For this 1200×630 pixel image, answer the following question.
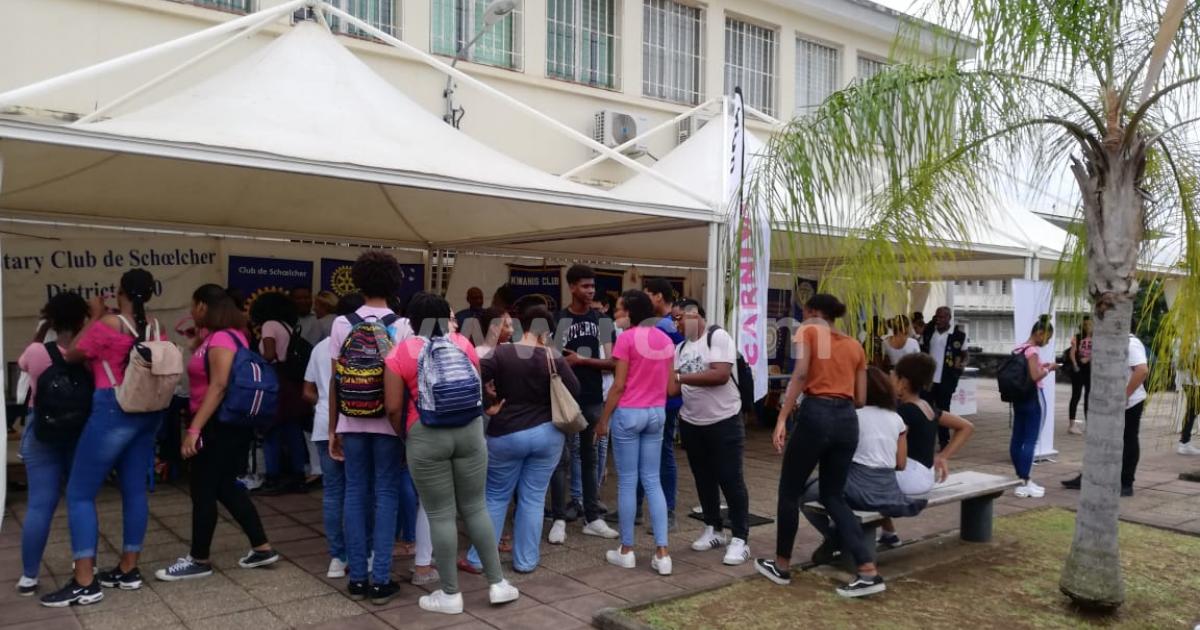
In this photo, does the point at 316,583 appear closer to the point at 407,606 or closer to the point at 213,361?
the point at 407,606

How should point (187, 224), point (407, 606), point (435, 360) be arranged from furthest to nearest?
point (187, 224)
point (407, 606)
point (435, 360)

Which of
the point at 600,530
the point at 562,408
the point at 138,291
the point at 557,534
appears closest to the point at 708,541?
the point at 600,530

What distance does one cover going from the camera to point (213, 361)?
4.46 metres

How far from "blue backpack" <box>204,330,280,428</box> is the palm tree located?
10.1 feet

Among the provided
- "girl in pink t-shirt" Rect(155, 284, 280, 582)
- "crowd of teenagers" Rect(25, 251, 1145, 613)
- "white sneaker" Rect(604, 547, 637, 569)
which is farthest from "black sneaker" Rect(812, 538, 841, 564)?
"girl in pink t-shirt" Rect(155, 284, 280, 582)

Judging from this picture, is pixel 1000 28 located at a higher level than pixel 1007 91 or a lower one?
higher

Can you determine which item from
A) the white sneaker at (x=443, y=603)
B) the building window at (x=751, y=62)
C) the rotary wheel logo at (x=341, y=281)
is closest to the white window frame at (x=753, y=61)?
the building window at (x=751, y=62)

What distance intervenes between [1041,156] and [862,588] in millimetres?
2701

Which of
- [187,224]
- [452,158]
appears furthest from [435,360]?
[187,224]

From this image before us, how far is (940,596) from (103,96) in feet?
29.0

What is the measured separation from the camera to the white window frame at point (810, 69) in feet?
47.7

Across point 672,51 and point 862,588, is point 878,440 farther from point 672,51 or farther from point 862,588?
point 672,51

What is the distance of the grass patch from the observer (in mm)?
4254

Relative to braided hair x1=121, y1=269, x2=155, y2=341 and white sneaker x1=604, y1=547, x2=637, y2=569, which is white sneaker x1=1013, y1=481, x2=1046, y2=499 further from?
braided hair x1=121, y1=269, x2=155, y2=341
